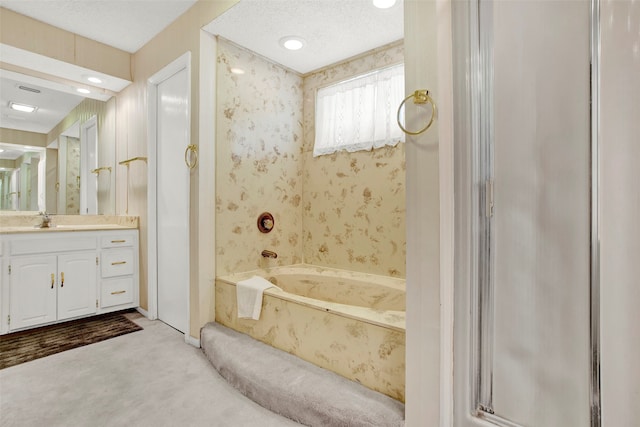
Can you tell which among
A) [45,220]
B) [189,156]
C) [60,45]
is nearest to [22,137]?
[45,220]

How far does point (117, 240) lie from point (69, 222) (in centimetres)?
63

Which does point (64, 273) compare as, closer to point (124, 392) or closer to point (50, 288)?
point (50, 288)

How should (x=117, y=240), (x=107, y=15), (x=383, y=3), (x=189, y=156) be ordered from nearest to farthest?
(x=383, y=3), (x=189, y=156), (x=107, y=15), (x=117, y=240)

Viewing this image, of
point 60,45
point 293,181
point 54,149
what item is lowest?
point 293,181

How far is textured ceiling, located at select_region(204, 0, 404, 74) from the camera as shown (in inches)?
76.9

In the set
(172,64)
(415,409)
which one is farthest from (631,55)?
(172,64)

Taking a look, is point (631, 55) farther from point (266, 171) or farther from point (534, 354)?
point (266, 171)

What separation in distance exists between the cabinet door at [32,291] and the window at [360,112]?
2.47 metres

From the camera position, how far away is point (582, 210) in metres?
0.86

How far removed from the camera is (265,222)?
2.65m

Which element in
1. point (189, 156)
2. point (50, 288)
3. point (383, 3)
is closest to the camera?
point (383, 3)

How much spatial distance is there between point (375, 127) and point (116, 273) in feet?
8.86

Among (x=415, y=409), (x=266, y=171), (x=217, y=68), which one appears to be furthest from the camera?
(x=266, y=171)

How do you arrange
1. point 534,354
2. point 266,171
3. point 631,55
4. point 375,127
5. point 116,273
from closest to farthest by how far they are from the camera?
point 631,55
point 534,354
point 375,127
point 266,171
point 116,273
